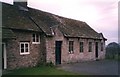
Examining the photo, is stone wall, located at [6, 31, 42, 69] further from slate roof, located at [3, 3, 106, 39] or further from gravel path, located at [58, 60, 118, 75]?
gravel path, located at [58, 60, 118, 75]

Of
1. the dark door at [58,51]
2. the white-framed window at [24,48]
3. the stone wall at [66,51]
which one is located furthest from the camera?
the dark door at [58,51]

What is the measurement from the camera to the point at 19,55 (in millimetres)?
24750

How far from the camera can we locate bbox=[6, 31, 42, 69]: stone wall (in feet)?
76.7

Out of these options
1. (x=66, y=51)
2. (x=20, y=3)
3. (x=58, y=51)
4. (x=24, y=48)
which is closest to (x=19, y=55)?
(x=24, y=48)

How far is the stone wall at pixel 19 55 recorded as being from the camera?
23.4m

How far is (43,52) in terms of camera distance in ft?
93.9

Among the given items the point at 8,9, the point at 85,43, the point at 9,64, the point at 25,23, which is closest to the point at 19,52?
the point at 9,64

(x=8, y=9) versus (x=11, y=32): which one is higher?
(x=8, y=9)

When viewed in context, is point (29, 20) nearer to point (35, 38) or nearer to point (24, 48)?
point (35, 38)

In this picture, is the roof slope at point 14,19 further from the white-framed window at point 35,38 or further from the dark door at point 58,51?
the dark door at point 58,51

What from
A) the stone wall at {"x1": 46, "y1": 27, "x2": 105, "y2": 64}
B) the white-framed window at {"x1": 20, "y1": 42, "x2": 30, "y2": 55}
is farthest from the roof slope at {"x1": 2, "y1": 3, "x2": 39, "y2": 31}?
the stone wall at {"x1": 46, "y1": 27, "x2": 105, "y2": 64}

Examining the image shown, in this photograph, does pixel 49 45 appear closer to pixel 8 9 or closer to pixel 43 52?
pixel 43 52

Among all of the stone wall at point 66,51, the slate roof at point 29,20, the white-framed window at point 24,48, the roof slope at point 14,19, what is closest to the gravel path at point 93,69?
the stone wall at point 66,51

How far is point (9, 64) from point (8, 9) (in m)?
7.08
